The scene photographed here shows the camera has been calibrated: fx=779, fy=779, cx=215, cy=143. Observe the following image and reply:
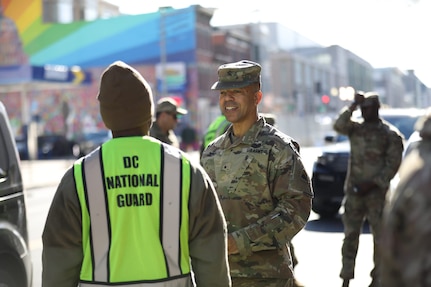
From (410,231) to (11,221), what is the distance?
4.39 metres

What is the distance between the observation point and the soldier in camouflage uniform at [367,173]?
783 centimetres

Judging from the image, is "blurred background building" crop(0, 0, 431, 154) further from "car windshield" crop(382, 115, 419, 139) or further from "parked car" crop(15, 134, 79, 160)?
"car windshield" crop(382, 115, 419, 139)

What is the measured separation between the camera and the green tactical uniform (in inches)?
308

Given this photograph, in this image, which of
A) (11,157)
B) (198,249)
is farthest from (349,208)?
(198,249)

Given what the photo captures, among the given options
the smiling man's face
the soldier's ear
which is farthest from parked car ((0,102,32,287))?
the soldier's ear

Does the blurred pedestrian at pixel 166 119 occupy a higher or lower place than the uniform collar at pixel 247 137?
lower

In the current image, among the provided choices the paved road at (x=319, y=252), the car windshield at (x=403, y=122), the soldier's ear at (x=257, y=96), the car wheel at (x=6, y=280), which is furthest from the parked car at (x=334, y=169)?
the soldier's ear at (x=257, y=96)

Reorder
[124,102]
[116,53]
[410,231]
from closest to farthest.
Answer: [410,231], [124,102], [116,53]

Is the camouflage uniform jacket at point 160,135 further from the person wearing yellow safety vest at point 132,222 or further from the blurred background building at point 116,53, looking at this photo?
the blurred background building at point 116,53

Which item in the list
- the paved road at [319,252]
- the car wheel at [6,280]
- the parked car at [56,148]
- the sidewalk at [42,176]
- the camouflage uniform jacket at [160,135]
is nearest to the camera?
the car wheel at [6,280]

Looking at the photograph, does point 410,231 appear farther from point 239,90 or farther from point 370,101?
point 370,101

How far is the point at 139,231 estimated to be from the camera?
3.01m

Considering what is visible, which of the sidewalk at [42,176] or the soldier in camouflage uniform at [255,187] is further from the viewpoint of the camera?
the sidewalk at [42,176]

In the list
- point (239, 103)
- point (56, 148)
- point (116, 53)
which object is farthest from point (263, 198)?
point (116, 53)
